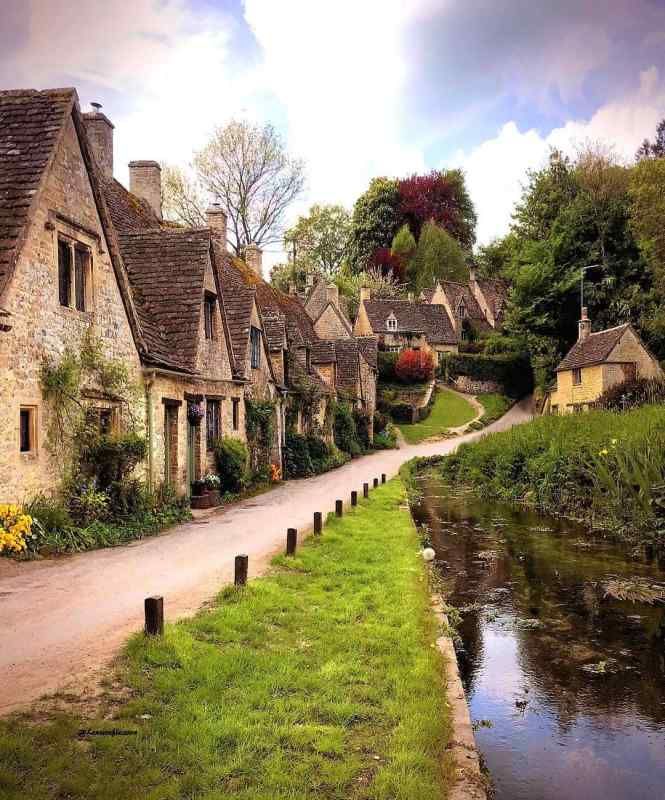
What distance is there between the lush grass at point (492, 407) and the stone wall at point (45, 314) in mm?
41698

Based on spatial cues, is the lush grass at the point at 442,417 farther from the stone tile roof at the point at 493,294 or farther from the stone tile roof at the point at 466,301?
the stone tile roof at the point at 493,294

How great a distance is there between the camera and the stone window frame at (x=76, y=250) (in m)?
14.1

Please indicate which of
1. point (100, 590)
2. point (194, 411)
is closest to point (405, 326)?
point (194, 411)

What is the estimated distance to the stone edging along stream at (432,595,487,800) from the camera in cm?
509

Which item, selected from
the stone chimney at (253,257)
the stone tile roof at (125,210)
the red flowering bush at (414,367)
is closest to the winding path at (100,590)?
the stone tile roof at (125,210)

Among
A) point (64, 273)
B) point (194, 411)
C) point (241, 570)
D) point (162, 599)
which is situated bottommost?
point (241, 570)

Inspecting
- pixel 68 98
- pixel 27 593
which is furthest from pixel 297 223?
pixel 27 593

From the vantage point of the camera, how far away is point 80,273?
15.4 metres

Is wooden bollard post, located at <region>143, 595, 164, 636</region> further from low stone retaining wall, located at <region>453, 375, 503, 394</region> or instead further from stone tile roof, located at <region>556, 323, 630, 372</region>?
low stone retaining wall, located at <region>453, 375, 503, 394</region>

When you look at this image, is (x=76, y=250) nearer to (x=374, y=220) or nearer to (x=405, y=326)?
(x=405, y=326)

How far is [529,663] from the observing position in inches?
351

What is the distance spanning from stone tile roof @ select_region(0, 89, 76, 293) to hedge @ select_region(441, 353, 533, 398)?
5356cm

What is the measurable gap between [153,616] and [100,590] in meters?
2.92

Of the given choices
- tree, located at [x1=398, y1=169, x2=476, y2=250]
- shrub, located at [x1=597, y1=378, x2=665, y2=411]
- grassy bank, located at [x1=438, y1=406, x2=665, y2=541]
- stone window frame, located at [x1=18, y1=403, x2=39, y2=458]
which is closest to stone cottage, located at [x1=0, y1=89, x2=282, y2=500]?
stone window frame, located at [x1=18, y1=403, x2=39, y2=458]
